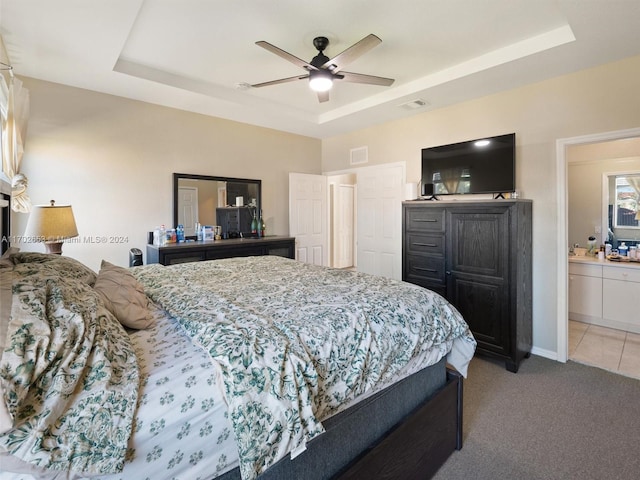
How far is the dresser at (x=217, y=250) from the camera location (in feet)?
11.5

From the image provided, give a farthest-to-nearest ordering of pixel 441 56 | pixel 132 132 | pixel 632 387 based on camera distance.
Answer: pixel 132 132
pixel 441 56
pixel 632 387

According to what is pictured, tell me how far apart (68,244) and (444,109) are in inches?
174

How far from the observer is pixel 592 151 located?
4.15 m

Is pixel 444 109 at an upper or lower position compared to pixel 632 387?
upper

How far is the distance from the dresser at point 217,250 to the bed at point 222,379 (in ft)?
5.46

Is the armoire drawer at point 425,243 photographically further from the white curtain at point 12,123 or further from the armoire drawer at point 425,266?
the white curtain at point 12,123

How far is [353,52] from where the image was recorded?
229 centimetres

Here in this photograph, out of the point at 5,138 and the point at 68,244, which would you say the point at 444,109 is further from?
the point at 68,244

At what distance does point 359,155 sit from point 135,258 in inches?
131

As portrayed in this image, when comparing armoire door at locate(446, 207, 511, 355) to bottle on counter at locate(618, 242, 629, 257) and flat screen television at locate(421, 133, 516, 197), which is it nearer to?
flat screen television at locate(421, 133, 516, 197)

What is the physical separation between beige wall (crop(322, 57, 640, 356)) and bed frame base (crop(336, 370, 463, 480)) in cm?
186

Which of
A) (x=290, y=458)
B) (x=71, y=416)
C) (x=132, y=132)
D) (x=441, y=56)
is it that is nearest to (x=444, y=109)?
(x=441, y=56)

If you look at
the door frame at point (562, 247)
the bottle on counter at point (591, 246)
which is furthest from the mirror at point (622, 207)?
the door frame at point (562, 247)

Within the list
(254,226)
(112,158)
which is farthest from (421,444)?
(112,158)
